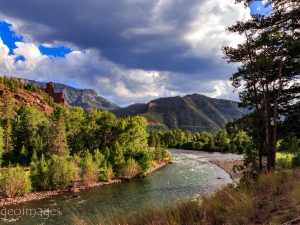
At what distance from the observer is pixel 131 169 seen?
65.7 m

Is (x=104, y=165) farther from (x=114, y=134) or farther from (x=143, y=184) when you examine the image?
(x=114, y=134)

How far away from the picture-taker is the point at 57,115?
78.6 metres

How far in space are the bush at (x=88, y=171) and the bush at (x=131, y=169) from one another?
7917 mm

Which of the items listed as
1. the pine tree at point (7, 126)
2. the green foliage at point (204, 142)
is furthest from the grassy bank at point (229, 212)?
the green foliage at point (204, 142)

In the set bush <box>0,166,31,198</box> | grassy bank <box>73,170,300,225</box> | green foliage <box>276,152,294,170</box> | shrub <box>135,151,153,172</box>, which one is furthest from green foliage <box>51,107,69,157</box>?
grassy bank <box>73,170,300,225</box>

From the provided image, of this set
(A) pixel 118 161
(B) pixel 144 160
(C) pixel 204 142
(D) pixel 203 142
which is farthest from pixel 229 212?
(D) pixel 203 142

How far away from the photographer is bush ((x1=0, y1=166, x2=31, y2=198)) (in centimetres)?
4572

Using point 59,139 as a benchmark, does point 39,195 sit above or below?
below

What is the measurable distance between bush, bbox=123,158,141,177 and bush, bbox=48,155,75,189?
525 inches

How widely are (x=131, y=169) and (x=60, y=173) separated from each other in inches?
673

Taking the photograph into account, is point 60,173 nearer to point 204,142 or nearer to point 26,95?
point 204,142

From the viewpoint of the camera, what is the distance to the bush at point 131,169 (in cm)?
6481

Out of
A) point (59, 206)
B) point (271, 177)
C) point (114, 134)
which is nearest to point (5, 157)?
point (114, 134)

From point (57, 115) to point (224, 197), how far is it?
72160 mm
